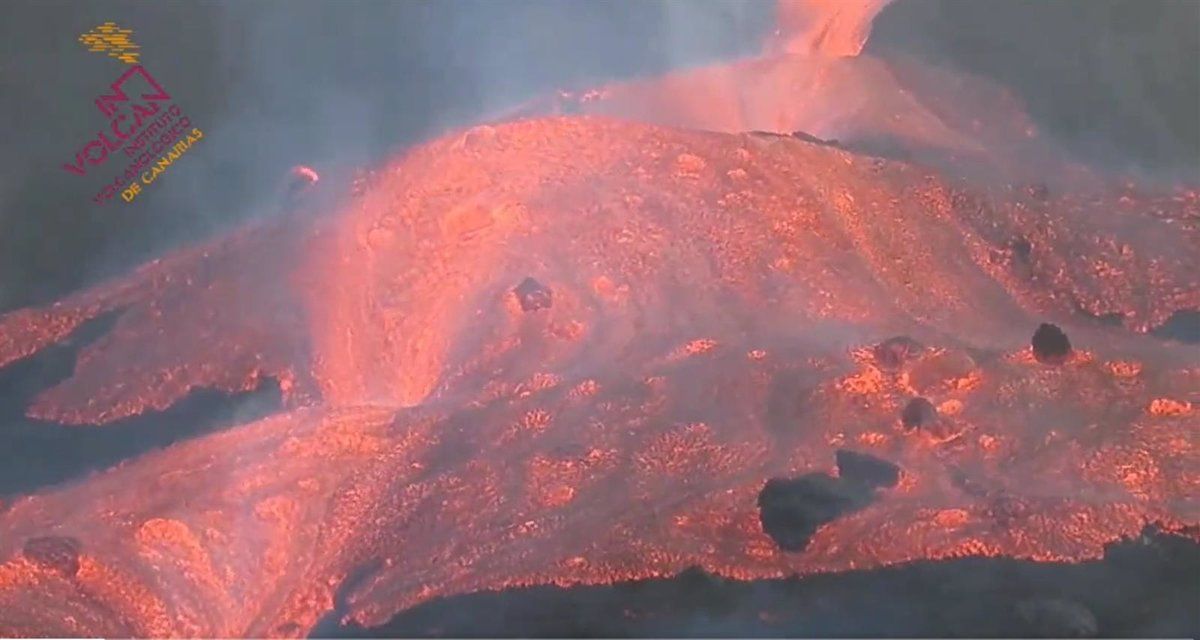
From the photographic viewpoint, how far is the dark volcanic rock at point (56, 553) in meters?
7.61

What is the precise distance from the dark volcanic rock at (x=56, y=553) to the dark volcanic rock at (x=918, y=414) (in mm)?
5831

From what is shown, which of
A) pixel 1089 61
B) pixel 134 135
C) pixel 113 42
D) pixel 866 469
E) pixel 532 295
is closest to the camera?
pixel 866 469

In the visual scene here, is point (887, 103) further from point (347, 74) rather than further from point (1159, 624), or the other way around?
point (1159, 624)

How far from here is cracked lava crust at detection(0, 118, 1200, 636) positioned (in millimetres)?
7332

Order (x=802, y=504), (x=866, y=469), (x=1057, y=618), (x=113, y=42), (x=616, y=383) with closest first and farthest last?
(x=1057, y=618), (x=802, y=504), (x=866, y=469), (x=616, y=383), (x=113, y=42)

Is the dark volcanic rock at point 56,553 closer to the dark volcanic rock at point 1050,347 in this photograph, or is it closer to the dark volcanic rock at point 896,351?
the dark volcanic rock at point 896,351

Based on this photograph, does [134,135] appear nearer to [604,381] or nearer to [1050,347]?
[604,381]

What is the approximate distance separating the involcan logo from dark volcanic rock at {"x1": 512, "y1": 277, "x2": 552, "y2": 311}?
4.87 metres

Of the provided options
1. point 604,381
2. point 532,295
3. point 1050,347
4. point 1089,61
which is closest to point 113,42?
point 532,295

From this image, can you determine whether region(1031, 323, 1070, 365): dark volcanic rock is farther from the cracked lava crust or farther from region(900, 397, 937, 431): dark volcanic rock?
region(900, 397, 937, 431): dark volcanic rock

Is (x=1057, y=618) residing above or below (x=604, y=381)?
below

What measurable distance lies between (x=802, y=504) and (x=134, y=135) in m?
9.00

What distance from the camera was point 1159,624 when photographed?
657cm

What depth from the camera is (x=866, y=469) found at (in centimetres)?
765
